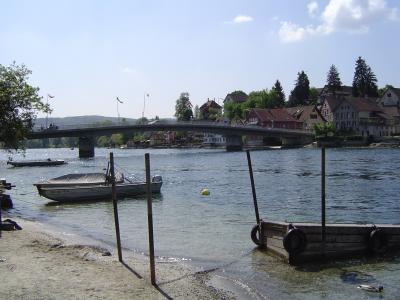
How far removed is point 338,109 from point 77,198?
5304 inches

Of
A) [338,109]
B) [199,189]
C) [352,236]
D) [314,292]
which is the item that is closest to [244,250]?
[352,236]

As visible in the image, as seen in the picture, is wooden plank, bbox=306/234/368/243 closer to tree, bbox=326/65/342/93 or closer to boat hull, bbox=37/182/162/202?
boat hull, bbox=37/182/162/202

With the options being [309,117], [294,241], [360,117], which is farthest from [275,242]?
[309,117]

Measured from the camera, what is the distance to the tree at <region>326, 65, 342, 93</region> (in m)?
194

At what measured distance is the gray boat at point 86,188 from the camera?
1580 inches

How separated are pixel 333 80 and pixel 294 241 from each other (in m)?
184

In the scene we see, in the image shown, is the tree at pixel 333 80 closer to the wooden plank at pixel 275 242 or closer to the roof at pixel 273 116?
the roof at pixel 273 116

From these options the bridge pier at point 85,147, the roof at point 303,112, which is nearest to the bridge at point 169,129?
the bridge pier at point 85,147

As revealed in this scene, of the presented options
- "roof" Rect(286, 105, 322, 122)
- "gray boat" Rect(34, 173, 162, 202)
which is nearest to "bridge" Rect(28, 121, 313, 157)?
"roof" Rect(286, 105, 322, 122)

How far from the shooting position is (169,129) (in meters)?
130

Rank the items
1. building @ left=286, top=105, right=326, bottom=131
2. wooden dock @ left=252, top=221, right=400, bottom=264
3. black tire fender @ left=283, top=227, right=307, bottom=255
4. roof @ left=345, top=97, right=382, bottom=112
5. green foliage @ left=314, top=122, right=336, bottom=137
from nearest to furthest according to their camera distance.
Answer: black tire fender @ left=283, top=227, right=307, bottom=255
wooden dock @ left=252, top=221, right=400, bottom=264
green foliage @ left=314, top=122, right=336, bottom=137
roof @ left=345, top=97, right=382, bottom=112
building @ left=286, top=105, right=326, bottom=131

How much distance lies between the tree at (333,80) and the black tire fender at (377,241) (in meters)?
180

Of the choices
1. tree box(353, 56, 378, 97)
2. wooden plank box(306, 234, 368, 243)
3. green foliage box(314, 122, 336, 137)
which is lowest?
wooden plank box(306, 234, 368, 243)

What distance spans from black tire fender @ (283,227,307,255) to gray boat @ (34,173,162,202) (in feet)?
81.2
